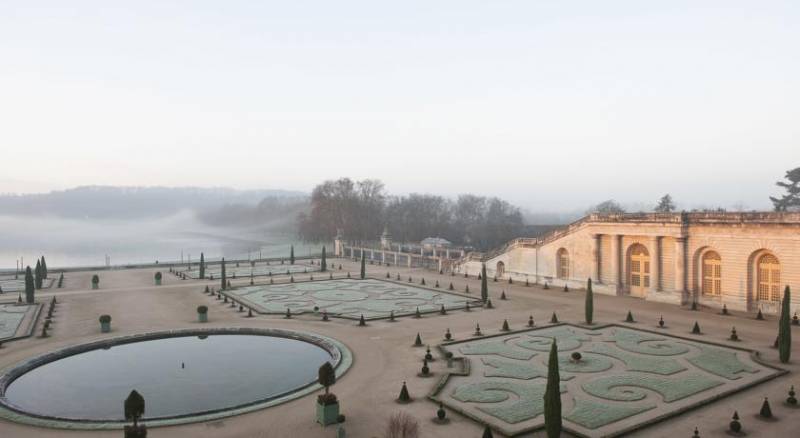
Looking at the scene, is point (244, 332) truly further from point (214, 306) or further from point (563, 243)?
point (563, 243)

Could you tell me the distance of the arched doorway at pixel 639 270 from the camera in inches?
1695

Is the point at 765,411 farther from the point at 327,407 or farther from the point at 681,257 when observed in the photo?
the point at 681,257

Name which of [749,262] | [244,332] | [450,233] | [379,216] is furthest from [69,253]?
[749,262]

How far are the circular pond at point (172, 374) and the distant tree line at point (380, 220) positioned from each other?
73.0 m

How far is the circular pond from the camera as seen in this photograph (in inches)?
786

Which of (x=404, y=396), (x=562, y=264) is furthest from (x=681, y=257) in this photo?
(x=404, y=396)

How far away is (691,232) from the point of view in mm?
39375

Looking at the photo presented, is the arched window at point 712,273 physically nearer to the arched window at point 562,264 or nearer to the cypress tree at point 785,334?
the arched window at point 562,264

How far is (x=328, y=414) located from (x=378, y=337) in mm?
12430

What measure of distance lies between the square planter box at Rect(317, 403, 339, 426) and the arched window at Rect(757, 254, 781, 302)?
31698 mm


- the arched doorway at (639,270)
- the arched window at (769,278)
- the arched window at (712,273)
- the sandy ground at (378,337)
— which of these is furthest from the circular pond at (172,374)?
the arched window at (769,278)

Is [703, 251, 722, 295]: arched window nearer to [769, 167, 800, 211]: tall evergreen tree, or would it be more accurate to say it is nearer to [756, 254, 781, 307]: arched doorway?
[756, 254, 781, 307]: arched doorway

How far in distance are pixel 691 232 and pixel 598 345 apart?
56.5 feet

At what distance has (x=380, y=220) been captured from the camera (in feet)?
371
